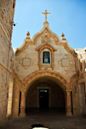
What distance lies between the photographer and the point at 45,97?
69.8 ft

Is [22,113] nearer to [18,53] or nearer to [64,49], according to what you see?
[18,53]

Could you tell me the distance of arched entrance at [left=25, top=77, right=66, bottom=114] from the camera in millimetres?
20375

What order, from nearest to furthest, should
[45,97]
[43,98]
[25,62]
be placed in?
[25,62]
[45,97]
[43,98]

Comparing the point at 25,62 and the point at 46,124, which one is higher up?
the point at 25,62

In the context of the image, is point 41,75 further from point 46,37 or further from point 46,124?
point 46,124

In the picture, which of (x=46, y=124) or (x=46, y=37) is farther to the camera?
(x=46, y=37)

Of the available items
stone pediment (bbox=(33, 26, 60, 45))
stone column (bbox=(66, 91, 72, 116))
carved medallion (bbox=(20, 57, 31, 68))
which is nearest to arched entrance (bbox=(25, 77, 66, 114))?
stone column (bbox=(66, 91, 72, 116))

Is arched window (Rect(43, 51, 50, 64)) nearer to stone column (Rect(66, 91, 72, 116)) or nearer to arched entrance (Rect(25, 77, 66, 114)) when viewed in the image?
stone column (Rect(66, 91, 72, 116))

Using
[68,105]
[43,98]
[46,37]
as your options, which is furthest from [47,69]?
[43,98]

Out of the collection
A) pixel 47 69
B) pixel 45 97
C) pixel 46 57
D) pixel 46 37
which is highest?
pixel 46 37

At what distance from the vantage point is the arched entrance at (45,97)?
20375mm

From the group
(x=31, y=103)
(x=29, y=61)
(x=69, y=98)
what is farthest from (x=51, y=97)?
(x=29, y=61)

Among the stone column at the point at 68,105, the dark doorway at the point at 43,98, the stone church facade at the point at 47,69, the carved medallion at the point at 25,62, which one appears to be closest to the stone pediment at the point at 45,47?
the stone church facade at the point at 47,69

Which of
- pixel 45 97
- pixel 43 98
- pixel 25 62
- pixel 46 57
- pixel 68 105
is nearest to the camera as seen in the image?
pixel 68 105
